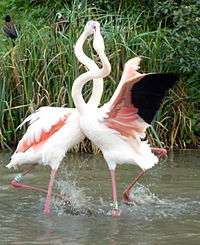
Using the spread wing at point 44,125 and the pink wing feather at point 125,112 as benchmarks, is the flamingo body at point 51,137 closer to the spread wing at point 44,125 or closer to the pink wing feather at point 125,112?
the spread wing at point 44,125

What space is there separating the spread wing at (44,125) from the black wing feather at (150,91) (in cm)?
88

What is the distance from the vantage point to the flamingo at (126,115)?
25.8 feet

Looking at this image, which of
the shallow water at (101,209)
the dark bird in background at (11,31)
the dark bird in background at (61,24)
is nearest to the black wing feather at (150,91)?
the shallow water at (101,209)

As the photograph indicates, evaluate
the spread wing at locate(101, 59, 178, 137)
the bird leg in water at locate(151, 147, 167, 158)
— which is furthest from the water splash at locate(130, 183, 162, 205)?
the spread wing at locate(101, 59, 178, 137)

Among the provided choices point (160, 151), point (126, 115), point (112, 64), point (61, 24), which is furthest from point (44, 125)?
point (61, 24)

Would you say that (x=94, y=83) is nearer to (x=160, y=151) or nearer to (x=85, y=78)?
(x=85, y=78)

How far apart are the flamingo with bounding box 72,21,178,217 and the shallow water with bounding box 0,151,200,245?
44 cm

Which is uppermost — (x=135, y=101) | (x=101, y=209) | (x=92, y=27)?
(x=92, y=27)

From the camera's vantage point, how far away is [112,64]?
1242 cm

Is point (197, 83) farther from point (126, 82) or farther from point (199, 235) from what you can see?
point (199, 235)

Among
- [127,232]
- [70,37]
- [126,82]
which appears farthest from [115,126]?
[70,37]

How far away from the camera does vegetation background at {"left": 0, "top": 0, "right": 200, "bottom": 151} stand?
486 inches

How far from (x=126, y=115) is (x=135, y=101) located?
23cm

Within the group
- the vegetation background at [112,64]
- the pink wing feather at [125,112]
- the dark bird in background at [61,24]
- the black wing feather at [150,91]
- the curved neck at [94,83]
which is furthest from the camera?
the dark bird in background at [61,24]
